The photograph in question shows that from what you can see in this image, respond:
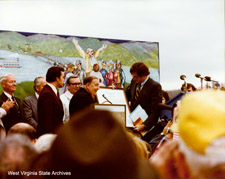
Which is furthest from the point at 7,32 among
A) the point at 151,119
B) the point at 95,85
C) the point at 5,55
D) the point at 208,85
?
the point at 208,85

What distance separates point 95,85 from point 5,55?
2.22 meters

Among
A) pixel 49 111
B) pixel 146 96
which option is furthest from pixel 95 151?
pixel 146 96

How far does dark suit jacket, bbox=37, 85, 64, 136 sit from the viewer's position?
3271 millimetres

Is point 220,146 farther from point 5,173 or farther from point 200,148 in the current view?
point 5,173

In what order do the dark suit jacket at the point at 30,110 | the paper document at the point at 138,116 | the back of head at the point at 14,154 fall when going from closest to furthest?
the back of head at the point at 14,154
the paper document at the point at 138,116
the dark suit jacket at the point at 30,110

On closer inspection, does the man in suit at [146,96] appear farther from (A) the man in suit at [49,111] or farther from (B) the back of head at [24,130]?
(B) the back of head at [24,130]

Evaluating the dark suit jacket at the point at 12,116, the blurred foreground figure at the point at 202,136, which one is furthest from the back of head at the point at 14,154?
the dark suit jacket at the point at 12,116

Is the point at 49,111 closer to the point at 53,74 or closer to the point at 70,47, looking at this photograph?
the point at 53,74

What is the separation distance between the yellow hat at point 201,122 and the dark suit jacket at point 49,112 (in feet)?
8.16

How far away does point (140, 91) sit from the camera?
4336 mm

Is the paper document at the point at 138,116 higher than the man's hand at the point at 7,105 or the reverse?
the reverse

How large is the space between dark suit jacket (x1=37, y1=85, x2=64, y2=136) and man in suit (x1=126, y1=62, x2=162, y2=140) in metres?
1.10

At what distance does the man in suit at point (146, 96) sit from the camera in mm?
4117

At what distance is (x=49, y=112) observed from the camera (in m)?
3.32
